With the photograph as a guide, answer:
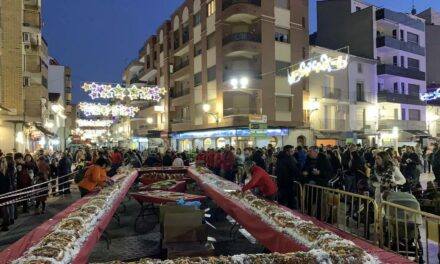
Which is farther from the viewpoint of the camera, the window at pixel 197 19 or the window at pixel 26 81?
the window at pixel 197 19

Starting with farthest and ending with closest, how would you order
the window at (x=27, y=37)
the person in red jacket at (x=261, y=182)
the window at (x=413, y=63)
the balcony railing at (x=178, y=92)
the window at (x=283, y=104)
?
the balcony railing at (x=178, y=92) < the window at (x=413, y=63) < the window at (x=283, y=104) < the window at (x=27, y=37) < the person in red jacket at (x=261, y=182)

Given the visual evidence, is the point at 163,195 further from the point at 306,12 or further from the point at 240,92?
the point at 306,12

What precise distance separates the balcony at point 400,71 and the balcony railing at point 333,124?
25.0ft

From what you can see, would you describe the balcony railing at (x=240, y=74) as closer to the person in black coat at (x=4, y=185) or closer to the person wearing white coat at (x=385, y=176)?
the person in black coat at (x=4, y=185)

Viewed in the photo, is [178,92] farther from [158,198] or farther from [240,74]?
[158,198]

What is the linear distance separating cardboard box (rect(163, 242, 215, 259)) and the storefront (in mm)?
22607

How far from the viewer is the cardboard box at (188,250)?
6219 mm

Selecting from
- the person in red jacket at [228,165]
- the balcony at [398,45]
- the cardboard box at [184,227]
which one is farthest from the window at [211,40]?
the cardboard box at [184,227]

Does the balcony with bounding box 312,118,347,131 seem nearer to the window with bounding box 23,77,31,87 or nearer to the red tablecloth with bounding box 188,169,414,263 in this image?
the window with bounding box 23,77,31,87

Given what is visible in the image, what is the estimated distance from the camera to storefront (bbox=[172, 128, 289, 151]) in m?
33.1

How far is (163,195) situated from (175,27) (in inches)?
1577

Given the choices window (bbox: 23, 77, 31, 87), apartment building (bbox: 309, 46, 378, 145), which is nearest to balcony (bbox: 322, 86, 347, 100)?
apartment building (bbox: 309, 46, 378, 145)

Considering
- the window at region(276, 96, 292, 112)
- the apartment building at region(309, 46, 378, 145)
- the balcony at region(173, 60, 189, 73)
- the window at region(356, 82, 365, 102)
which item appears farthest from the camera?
the balcony at region(173, 60, 189, 73)

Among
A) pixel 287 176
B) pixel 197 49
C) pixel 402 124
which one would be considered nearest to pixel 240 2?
pixel 197 49
